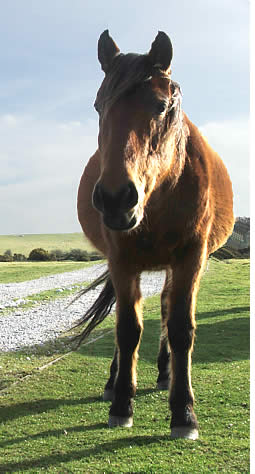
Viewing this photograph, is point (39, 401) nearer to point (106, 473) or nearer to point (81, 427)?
point (81, 427)

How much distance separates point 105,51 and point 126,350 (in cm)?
186

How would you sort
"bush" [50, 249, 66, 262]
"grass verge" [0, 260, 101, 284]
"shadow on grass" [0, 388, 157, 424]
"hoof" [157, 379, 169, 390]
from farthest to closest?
"bush" [50, 249, 66, 262] < "grass verge" [0, 260, 101, 284] < "hoof" [157, 379, 169, 390] < "shadow on grass" [0, 388, 157, 424]

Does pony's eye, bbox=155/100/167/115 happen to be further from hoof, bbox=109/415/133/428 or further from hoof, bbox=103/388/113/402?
hoof, bbox=103/388/113/402

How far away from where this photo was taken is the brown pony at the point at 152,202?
1903 millimetres

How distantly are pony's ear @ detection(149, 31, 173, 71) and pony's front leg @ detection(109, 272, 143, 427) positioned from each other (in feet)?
4.23

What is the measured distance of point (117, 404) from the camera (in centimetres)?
294

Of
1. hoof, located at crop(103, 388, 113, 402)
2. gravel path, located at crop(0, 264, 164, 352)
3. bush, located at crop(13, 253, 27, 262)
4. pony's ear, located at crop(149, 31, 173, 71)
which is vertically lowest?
gravel path, located at crop(0, 264, 164, 352)

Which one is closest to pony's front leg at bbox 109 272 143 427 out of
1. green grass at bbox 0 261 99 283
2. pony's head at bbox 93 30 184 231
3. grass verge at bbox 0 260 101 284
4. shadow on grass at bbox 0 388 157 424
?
shadow on grass at bbox 0 388 157 424

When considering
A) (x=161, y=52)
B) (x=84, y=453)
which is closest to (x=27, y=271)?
(x=84, y=453)

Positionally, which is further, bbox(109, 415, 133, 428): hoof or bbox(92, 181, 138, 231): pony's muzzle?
bbox(109, 415, 133, 428): hoof

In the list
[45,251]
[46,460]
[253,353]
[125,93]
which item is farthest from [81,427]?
[45,251]

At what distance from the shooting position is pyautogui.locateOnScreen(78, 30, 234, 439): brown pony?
1.90 m

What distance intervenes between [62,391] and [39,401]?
0.31m

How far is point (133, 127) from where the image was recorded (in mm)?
1978
